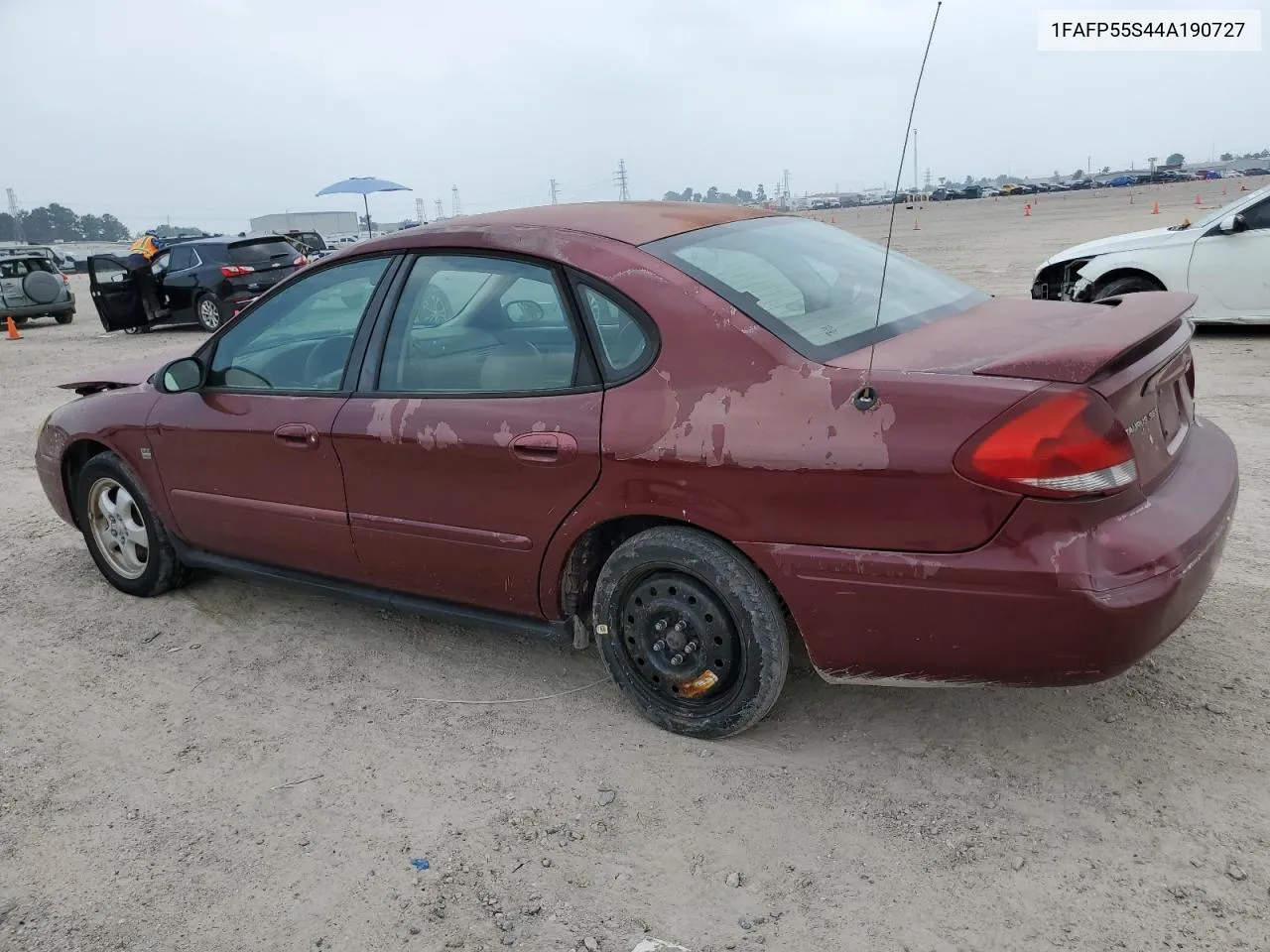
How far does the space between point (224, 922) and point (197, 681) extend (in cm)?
146

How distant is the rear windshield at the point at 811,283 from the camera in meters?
2.85

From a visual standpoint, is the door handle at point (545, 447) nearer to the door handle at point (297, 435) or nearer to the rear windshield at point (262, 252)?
the door handle at point (297, 435)

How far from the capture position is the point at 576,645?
3322 millimetres

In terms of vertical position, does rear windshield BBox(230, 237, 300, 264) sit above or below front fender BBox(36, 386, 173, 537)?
above

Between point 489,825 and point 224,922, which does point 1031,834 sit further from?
point 224,922

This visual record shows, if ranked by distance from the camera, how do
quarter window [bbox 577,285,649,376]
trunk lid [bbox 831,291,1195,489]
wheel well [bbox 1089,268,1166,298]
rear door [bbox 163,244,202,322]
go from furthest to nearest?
rear door [bbox 163,244,202,322] → wheel well [bbox 1089,268,1166,298] → quarter window [bbox 577,285,649,376] → trunk lid [bbox 831,291,1195,489]

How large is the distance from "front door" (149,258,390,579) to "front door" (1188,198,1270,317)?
7.54 meters

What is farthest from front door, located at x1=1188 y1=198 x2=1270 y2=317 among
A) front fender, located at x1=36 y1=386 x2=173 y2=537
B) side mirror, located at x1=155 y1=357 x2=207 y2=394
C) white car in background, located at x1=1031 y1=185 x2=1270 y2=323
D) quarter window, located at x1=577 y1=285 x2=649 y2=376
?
front fender, located at x1=36 y1=386 x2=173 y2=537

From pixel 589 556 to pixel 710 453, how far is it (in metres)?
0.65

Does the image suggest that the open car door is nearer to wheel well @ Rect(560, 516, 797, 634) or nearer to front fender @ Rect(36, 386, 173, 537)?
front fender @ Rect(36, 386, 173, 537)

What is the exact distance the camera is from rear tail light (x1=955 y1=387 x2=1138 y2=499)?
2348 mm

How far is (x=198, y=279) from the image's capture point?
15.2m

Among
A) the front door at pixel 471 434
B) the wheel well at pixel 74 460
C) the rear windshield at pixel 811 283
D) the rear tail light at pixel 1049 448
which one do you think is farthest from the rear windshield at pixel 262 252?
the rear tail light at pixel 1049 448

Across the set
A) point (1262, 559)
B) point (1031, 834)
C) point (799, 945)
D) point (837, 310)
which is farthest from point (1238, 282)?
point (799, 945)
